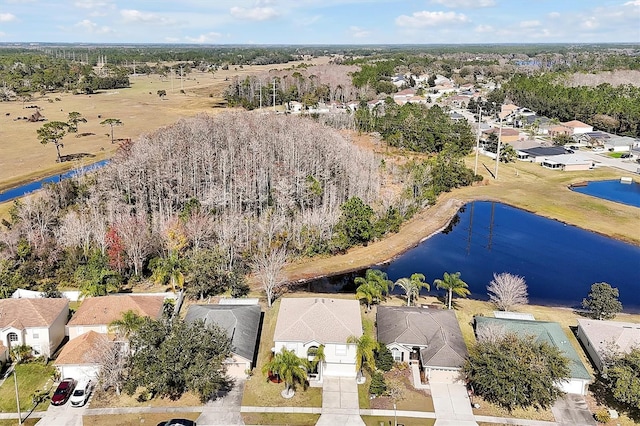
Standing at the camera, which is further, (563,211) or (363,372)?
(563,211)

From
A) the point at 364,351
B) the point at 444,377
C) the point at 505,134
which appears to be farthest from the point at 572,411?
the point at 505,134

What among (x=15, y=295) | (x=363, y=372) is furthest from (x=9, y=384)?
(x=363, y=372)

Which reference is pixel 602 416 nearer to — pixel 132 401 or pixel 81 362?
pixel 132 401

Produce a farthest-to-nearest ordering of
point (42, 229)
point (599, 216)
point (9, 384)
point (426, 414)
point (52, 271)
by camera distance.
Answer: point (599, 216) → point (42, 229) → point (52, 271) → point (9, 384) → point (426, 414)

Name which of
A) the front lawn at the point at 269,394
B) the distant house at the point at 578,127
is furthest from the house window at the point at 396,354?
the distant house at the point at 578,127

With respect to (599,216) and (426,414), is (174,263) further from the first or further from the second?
(599,216)

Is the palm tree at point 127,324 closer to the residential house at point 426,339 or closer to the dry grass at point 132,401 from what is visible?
the dry grass at point 132,401

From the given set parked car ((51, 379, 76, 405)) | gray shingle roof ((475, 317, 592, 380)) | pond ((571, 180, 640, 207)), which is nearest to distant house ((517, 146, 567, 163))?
pond ((571, 180, 640, 207))
